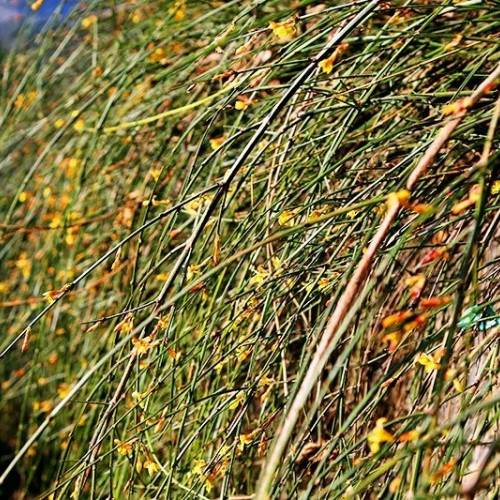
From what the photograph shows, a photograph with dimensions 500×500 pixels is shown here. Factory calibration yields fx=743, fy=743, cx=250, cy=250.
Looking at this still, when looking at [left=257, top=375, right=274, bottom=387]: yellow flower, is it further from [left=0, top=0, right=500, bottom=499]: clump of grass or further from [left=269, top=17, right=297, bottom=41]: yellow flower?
[left=269, top=17, right=297, bottom=41]: yellow flower

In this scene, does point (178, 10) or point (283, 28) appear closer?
point (283, 28)

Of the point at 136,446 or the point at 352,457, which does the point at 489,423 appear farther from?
the point at 136,446

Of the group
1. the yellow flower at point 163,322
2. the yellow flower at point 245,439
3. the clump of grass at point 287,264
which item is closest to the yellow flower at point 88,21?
the clump of grass at point 287,264

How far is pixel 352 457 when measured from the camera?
1.02 m

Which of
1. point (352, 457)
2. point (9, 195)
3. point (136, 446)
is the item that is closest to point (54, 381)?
point (9, 195)

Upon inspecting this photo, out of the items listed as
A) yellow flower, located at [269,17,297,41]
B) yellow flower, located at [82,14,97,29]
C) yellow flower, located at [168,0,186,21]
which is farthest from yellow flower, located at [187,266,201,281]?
yellow flower, located at [82,14,97,29]

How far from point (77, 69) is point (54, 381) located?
43.2 inches

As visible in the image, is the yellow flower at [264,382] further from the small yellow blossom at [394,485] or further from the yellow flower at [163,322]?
the small yellow blossom at [394,485]

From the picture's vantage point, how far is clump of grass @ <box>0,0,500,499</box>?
729mm

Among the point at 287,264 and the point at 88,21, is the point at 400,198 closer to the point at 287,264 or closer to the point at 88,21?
the point at 287,264

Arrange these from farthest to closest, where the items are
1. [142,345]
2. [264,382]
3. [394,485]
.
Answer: [264,382]
[142,345]
[394,485]

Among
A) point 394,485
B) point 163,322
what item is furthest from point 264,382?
point 394,485

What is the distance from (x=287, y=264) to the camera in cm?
102

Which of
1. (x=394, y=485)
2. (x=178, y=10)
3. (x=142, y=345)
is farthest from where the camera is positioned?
(x=178, y=10)
